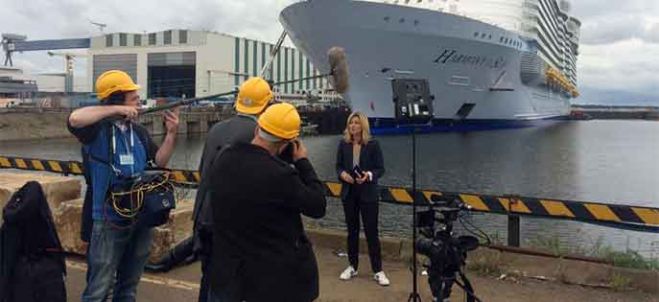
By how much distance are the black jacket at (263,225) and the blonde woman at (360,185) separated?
8.89 feet

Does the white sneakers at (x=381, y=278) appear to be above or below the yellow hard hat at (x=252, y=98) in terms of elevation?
below

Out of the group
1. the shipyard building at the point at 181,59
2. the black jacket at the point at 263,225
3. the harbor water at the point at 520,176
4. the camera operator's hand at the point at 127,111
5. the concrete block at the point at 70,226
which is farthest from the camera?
the shipyard building at the point at 181,59

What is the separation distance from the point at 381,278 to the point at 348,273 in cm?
32

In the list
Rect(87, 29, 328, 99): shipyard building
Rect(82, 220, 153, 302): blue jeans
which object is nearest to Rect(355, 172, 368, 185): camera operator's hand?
Rect(82, 220, 153, 302): blue jeans

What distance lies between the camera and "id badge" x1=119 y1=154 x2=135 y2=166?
380 cm

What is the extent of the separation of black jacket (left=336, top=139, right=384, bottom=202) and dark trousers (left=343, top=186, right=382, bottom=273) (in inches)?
1.9

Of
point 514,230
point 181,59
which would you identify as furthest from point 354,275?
point 181,59

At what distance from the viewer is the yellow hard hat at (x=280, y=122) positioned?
2.94 meters

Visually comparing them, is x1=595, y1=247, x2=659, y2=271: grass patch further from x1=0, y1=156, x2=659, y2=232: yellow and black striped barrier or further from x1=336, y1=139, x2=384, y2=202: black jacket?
x1=336, y1=139, x2=384, y2=202: black jacket

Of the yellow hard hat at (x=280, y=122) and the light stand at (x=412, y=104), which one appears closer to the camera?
the yellow hard hat at (x=280, y=122)

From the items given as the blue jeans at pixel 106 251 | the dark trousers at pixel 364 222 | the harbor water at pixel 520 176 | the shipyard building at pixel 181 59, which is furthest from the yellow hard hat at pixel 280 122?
the shipyard building at pixel 181 59

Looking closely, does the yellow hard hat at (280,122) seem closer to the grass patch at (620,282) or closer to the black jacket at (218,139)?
the black jacket at (218,139)

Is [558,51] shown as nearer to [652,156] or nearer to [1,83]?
[652,156]

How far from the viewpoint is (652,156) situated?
119 ft
